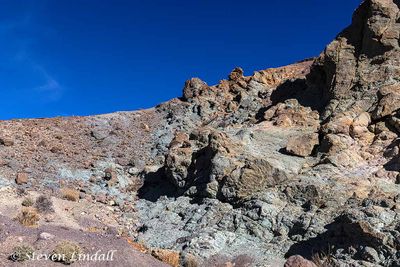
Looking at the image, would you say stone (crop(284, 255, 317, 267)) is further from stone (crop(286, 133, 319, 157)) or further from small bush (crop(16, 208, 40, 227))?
small bush (crop(16, 208, 40, 227))

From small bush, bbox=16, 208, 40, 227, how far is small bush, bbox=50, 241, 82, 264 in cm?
535

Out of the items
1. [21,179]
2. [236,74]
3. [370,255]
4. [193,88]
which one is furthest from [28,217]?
[236,74]

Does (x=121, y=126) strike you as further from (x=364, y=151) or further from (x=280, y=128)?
(x=364, y=151)

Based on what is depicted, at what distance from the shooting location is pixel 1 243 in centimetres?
1160

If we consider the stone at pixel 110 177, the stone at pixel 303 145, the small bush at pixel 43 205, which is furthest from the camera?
the stone at pixel 110 177

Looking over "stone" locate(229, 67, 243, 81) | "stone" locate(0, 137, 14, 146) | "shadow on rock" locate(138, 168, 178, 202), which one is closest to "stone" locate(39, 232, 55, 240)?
"shadow on rock" locate(138, 168, 178, 202)

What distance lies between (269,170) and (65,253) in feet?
34.3

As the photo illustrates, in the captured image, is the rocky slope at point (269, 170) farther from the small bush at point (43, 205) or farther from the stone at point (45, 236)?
the stone at point (45, 236)

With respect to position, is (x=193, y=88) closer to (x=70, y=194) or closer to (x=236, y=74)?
(x=236, y=74)

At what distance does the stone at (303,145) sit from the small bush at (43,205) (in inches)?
→ 483

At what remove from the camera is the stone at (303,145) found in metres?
20.5

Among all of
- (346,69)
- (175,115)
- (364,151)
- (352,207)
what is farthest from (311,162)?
(175,115)

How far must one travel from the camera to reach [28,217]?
664 inches

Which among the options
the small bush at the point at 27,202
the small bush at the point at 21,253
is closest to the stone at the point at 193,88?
the small bush at the point at 27,202
